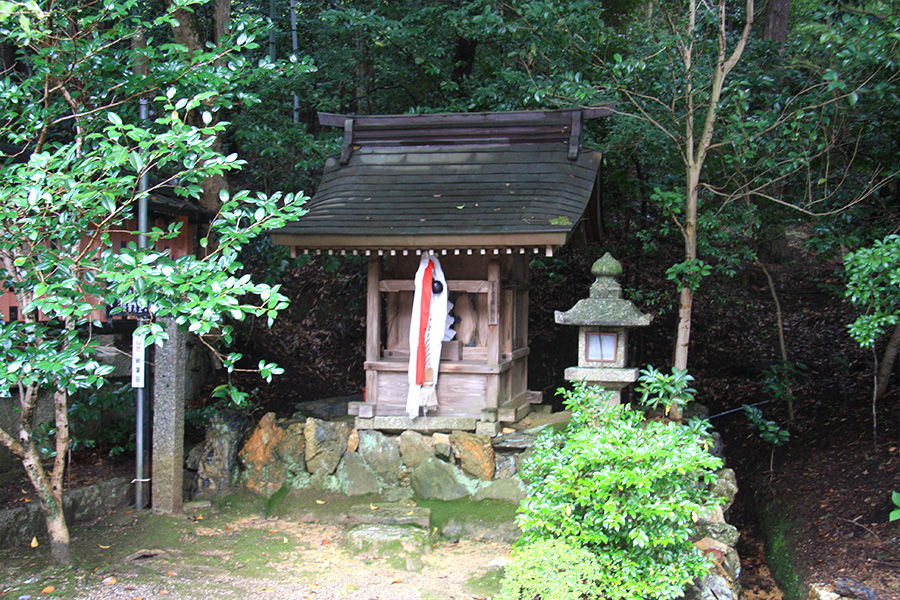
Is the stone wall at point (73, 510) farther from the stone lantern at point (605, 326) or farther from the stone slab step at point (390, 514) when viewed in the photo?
the stone lantern at point (605, 326)

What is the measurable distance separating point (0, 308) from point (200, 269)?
2.77 meters

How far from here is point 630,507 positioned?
4430 millimetres

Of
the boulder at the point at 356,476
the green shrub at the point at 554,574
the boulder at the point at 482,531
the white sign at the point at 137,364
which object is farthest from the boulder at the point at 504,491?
the white sign at the point at 137,364

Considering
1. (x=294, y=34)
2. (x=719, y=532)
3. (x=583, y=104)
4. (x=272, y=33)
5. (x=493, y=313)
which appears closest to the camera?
(x=719, y=532)

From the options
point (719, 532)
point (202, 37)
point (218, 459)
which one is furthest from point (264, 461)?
point (202, 37)

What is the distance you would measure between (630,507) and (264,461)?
14.2ft

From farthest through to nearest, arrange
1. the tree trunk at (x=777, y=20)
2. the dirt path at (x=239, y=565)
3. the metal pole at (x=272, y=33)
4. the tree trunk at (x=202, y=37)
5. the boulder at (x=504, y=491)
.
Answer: the tree trunk at (x=777, y=20)
the metal pole at (x=272, y=33)
the tree trunk at (x=202, y=37)
the boulder at (x=504, y=491)
the dirt path at (x=239, y=565)

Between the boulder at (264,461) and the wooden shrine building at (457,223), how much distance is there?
91 centimetres

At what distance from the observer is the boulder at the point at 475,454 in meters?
6.91

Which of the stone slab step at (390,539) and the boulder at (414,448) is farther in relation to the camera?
the boulder at (414,448)

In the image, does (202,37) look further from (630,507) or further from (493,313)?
(630,507)

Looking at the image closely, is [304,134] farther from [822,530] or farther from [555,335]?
[822,530]

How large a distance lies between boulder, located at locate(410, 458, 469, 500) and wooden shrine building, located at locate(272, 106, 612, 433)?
40 cm

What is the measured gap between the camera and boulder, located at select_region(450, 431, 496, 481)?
6906mm
